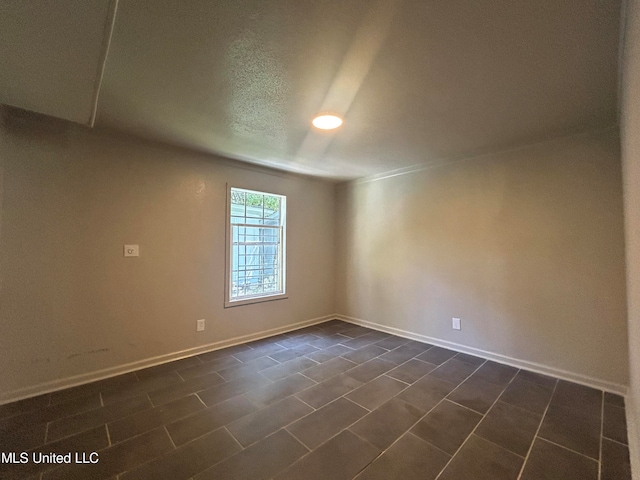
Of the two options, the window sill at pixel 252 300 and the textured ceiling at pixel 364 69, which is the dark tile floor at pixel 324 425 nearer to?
the window sill at pixel 252 300

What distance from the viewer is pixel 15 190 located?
2.16 m

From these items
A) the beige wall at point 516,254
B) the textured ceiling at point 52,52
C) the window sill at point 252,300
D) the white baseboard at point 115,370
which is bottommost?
the white baseboard at point 115,370

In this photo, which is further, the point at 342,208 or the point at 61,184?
the point at 342,208

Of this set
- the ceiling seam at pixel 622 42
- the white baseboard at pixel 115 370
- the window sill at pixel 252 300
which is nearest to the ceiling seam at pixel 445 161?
the ceiling seam at pixel 622 42

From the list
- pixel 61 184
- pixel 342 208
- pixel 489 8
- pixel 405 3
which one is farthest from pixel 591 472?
pixel 61 184

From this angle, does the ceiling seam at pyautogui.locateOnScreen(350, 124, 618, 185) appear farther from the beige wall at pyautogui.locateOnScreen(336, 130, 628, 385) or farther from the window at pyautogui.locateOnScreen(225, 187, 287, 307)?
the window at pyautogui.locateOnScreen(225, 187, 287, 307)

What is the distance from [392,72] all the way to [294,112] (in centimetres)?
83

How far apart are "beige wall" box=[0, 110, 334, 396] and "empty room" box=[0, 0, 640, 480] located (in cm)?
2

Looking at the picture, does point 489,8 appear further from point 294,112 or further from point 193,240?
point 193,240

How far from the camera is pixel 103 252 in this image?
254cm

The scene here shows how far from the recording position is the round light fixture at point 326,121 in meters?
2.25

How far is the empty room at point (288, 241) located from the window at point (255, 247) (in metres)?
0.03

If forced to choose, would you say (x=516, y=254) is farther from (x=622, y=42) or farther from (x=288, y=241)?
(x=288, y=241)

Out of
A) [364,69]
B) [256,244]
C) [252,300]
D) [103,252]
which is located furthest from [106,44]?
[252,300]
